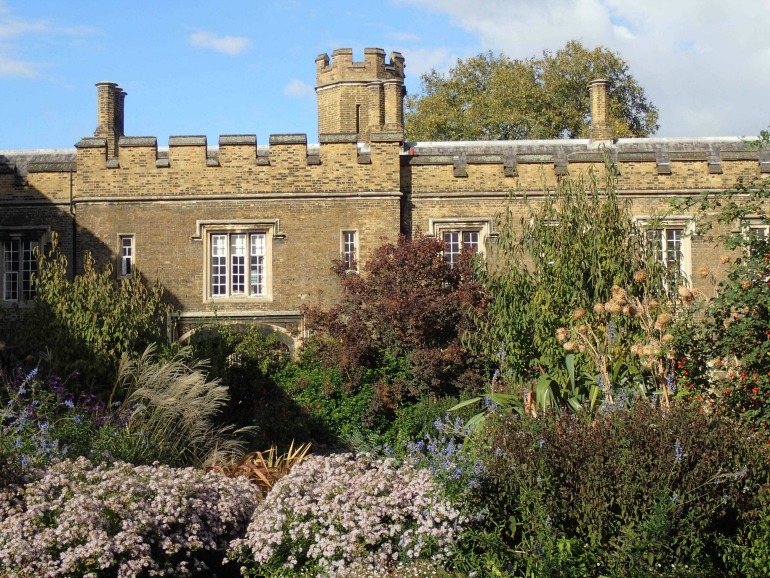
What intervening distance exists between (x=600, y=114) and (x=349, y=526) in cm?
2064

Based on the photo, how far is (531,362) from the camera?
13.8 m

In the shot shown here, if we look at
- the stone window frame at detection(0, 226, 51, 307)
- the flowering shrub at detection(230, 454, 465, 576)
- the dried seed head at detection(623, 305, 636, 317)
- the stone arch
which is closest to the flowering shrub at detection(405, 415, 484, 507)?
the flowering shrub at detection(230, 454, 465, 576)

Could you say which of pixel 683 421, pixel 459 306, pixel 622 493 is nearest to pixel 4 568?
pixel 622 493

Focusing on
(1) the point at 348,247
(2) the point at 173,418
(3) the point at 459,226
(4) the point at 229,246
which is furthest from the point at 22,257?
(2) the point at 173,418

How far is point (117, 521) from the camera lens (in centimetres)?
883

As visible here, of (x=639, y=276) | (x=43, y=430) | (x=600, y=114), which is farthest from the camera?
(x=600, y=114)

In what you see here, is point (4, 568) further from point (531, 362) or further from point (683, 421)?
point (531, 362)

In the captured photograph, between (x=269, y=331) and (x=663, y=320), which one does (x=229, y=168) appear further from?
(x=663, y=320)

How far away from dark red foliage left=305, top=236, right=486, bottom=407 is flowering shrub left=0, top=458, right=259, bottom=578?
9.78m

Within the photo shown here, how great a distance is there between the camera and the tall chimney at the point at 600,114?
89.2 feet

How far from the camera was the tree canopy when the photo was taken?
38438mm

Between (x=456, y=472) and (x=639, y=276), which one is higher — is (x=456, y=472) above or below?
below

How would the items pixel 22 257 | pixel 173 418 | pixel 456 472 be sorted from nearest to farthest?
1. pixel 456 472
2. pixel 173 418
3. pixel 22 257

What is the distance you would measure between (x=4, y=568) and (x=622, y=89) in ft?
115
